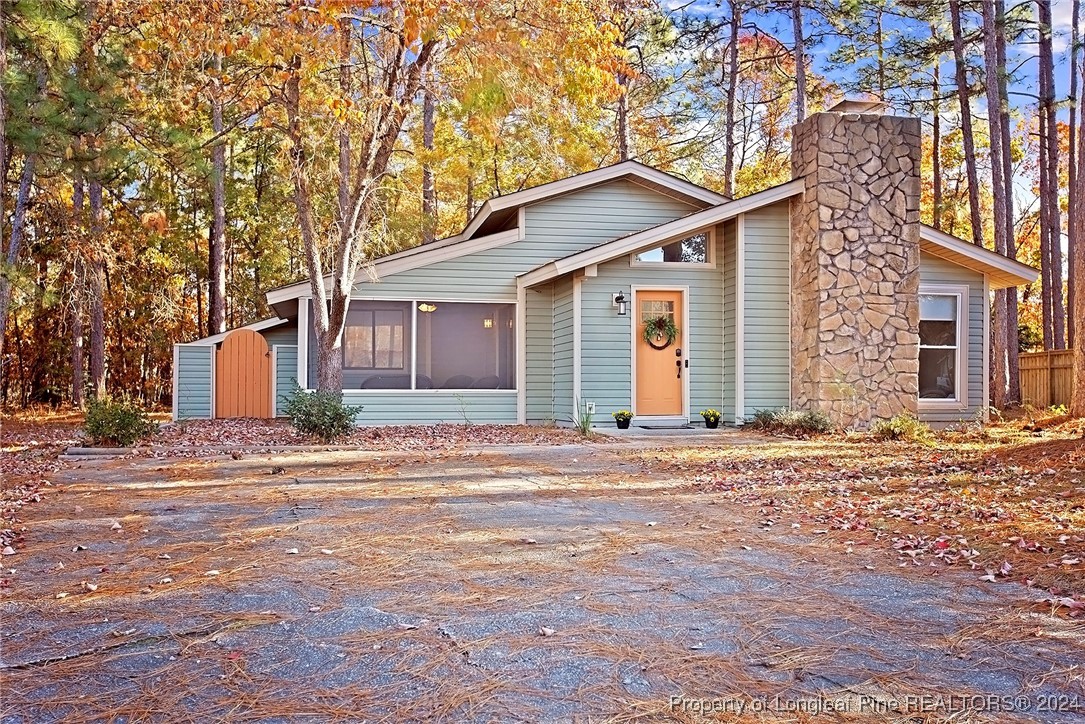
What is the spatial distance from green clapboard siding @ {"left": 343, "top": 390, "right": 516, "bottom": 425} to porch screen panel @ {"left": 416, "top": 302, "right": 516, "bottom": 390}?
0.44ft

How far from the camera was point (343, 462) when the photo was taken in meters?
7.79

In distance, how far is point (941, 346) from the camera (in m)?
12.5

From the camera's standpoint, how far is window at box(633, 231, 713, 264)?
12281 millimetres

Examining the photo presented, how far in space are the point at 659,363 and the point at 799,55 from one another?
1035 cm

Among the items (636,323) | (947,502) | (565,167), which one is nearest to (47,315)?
(565,167)

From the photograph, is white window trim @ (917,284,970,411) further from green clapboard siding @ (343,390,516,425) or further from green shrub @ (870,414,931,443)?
green clapboard siding @ (343,390,516,425)

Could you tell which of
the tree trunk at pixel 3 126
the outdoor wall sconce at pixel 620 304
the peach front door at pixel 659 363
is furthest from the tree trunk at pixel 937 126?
the tree trunk at pixel 3 126

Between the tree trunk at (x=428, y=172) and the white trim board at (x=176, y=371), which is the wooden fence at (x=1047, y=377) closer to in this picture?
the tree trunk at (x=428, y=172)

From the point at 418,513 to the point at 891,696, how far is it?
3.37 m

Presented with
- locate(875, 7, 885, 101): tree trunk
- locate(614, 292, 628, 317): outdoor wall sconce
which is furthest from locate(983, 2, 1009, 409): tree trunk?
locate(614, 292, 628, 317): outdoor wall sconce

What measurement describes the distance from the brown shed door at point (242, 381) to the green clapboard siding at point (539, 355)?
4738mm

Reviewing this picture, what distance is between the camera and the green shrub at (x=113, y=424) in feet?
28.2

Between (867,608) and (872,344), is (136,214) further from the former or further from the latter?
(867,608)

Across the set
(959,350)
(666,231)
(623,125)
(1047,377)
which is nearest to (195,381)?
(666,231)
